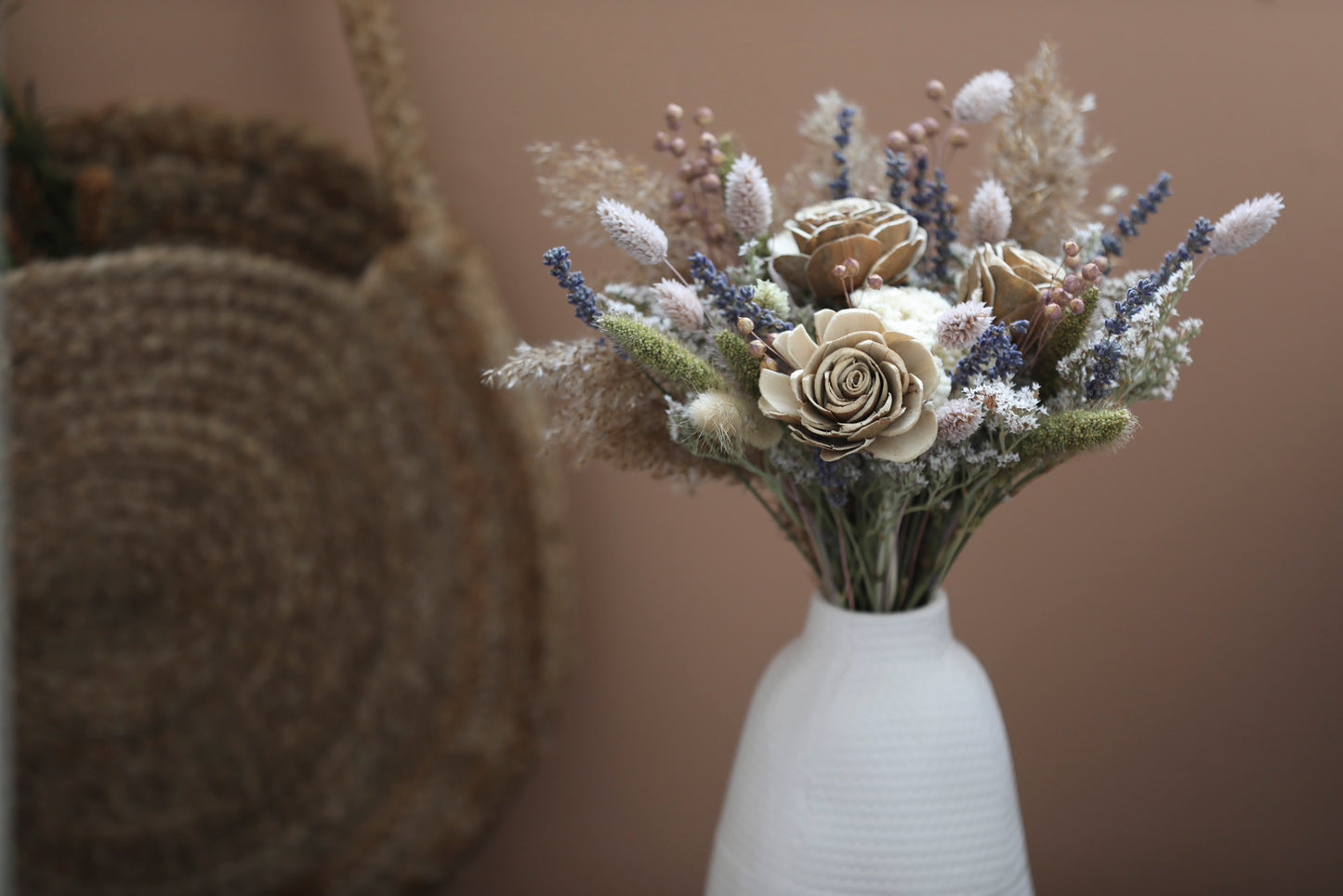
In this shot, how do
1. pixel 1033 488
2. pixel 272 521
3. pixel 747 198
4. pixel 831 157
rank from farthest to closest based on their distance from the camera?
pixel 272 521
pixel 1033 488
pixel 831 157
pixel 747 198

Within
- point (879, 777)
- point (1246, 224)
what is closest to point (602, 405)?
point (879, 777)

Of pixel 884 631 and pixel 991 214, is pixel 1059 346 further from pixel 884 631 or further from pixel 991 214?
pixel 884 631

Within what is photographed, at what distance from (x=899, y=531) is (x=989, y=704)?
0.14 meters

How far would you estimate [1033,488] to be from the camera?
3.91 ft

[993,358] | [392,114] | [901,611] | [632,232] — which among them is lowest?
[901,611]

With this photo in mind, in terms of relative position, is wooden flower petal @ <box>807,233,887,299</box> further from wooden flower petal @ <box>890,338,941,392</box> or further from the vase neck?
the vase neck

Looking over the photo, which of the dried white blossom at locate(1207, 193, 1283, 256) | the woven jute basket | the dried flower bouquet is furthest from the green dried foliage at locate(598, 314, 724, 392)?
the woven jute basket

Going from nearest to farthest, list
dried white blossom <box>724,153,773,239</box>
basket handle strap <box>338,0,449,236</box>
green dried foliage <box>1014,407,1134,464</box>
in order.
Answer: green dried foliage <box>1014,407,1134,464</box>
dried white blossom <box>724,153,773,239</box>
basket handle strap <box>338,0,449,236</box>

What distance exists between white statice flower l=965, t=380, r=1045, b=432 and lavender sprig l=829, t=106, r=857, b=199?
221mm

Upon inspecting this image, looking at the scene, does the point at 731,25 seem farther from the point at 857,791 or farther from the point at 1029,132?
the point at 857,791

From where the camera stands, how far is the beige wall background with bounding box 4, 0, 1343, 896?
1.09 m

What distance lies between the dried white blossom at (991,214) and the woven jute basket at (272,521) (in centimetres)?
68

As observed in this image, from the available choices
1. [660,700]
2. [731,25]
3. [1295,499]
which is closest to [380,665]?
[660,700]

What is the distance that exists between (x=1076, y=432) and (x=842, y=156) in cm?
27
